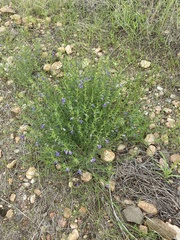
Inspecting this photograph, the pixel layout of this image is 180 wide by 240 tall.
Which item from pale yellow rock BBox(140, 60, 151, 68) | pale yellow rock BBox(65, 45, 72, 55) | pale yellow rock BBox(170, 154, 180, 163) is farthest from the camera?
pale yellow rock BBox(65, 45, 72, 55)

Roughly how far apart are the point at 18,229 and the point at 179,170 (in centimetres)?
132

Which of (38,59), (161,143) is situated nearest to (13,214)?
(161,143)

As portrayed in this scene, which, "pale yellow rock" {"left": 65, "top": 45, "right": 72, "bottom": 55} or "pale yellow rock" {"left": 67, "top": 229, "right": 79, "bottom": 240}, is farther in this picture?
"pale yellow rock" {"left": 65, "top": 45, "right": 72, "bottom": 55}

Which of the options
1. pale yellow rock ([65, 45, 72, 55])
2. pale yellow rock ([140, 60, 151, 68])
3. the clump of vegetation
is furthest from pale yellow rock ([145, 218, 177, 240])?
pale yellow rock ([65, 45, 72, 55])

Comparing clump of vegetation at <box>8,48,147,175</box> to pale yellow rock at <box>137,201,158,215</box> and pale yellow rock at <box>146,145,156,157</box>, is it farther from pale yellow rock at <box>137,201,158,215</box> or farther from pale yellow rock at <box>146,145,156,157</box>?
pale yellow rock at <box>137,201,158,215</box>

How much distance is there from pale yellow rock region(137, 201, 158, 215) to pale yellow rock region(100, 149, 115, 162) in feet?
1.30

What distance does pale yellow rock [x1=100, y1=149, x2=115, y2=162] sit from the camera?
2115mm

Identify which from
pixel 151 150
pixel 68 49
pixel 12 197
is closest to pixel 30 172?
pixel 12 197

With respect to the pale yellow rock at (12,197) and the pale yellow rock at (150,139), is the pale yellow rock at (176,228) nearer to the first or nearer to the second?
the pale yellow rock at (150,139)

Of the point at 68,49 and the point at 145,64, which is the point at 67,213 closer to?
the point at 145,64

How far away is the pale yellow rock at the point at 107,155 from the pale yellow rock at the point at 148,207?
1.30 feet

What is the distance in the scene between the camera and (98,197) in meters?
1.98

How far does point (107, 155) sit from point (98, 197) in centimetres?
33

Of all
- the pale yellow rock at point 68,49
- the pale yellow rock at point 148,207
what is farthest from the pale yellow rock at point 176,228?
the pale yellow rock at point 68,49
